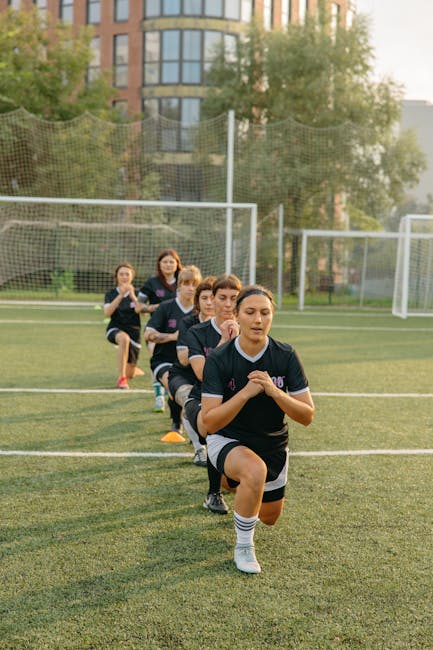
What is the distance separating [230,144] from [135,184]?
10.1 meters

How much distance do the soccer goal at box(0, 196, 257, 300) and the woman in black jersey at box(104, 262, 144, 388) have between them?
491 inches

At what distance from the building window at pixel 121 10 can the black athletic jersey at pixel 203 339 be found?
142ft

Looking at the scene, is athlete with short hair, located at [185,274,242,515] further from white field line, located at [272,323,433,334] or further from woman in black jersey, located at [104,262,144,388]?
white field line, located at [272,323,433,334]

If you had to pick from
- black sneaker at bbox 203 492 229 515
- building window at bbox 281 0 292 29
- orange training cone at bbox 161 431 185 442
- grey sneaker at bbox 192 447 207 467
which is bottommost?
orange training cone at bbox 161 431 185 442

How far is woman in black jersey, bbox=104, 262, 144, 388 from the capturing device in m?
9.82

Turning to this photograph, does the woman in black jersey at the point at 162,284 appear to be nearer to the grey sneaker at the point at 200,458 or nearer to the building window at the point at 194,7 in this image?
the grey sneaker at the point at 200,458

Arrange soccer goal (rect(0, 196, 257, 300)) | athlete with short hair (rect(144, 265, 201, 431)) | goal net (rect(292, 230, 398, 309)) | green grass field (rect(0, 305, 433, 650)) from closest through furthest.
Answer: green grass field (rect(0, 305, 433, 650)), athlete with short hair (rect(144, 265, 201, 431)), soccer goal (rect(0, 196, 257, 300)), goal net (rect(292, 230, 398, 309))

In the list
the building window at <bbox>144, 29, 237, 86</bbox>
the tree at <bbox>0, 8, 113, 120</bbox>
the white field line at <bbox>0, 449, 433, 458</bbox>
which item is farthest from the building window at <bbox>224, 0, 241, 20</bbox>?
the white field line at <bbox>0, 449, 433, 458</bbox>

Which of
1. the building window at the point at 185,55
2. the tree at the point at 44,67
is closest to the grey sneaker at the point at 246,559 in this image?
the tree at the point at 44,67

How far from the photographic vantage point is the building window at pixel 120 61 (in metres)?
44.7

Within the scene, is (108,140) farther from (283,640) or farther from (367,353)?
(283,640)

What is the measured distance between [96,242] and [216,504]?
21.9 metres

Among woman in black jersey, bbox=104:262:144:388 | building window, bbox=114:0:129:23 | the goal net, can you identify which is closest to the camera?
woman in black jersey, bbox=104:262:144:388

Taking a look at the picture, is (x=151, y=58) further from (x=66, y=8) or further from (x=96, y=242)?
(x=96, y=242)
